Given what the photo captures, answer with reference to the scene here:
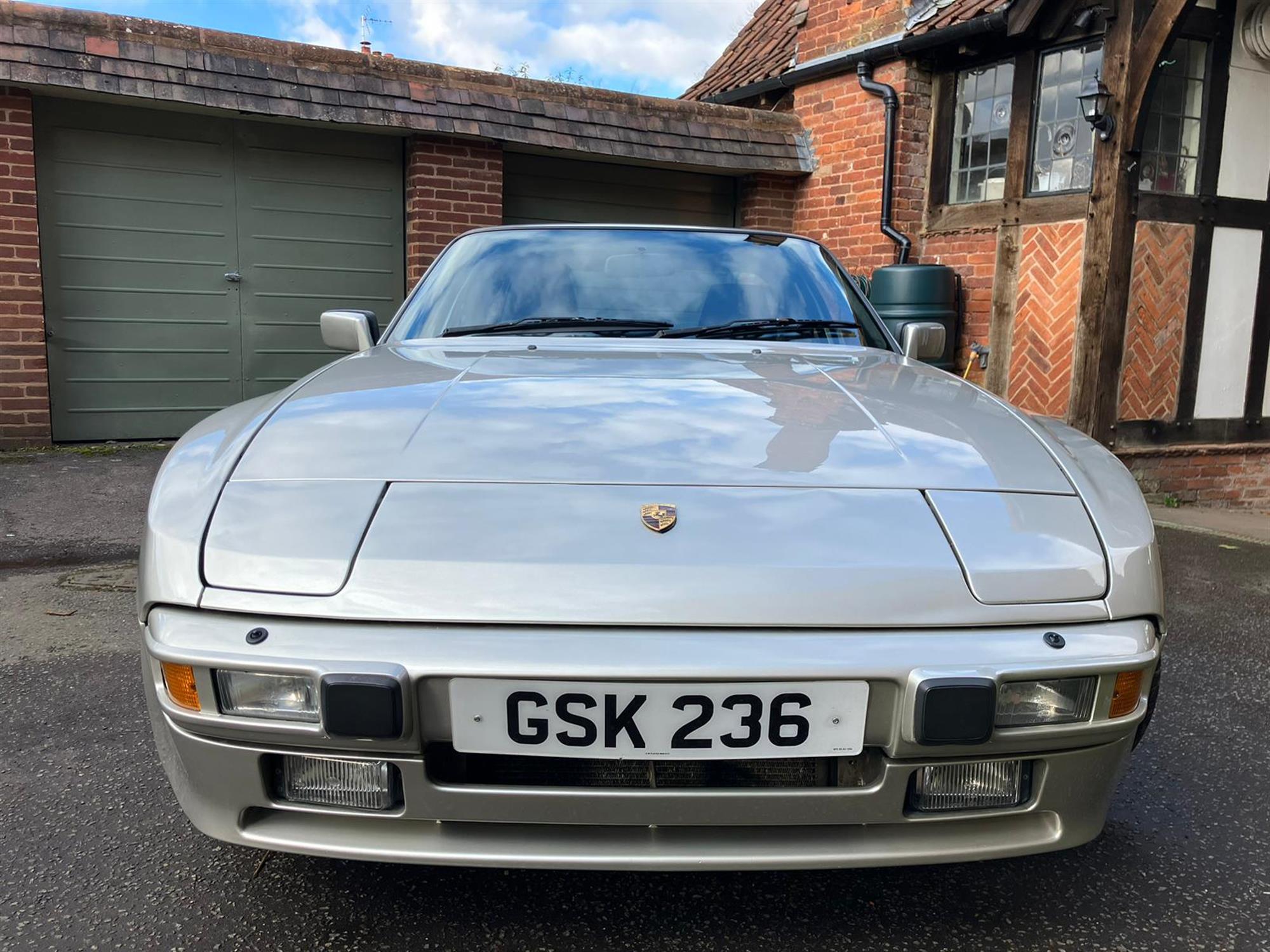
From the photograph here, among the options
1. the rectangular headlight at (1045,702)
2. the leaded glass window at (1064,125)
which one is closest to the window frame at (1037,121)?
the leaded glass window at (1064,125)

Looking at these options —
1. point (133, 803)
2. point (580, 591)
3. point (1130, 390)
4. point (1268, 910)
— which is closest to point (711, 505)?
point (580, 591)

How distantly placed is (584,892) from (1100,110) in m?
→ 6.34

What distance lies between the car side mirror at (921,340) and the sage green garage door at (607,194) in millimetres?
5481

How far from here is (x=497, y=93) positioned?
7.63 m

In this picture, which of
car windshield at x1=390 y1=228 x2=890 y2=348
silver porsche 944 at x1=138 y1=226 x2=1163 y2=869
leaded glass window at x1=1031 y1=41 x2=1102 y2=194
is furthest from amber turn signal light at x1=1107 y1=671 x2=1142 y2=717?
leaded glass window at x1=1031 y1=41 x2=1102 y2=194

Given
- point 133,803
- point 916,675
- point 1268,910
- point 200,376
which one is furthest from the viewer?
point 200,376

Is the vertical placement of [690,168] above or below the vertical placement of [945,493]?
above

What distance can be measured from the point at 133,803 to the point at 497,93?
666cm

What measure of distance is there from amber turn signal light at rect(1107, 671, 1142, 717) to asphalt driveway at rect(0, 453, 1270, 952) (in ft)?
1.66

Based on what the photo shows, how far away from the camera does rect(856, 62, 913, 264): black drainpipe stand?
8094 millimetres

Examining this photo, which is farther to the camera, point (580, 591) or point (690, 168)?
point (690, 168)

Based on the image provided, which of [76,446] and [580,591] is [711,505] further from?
[76,446]

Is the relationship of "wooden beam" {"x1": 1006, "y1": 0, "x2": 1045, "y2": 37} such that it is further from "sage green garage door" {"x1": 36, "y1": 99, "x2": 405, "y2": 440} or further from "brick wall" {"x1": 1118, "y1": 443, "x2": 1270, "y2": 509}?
"sage green garage door" {"x1": 36, "y1": 99, "x2": 405, "y2": 440}

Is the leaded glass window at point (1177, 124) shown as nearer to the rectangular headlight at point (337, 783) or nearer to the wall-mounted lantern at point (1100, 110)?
the wall-mounted lantern at point (1100, 110)
